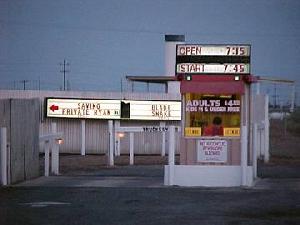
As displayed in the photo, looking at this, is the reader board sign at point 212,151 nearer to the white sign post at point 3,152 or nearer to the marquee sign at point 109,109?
the white sign post at point 3,152

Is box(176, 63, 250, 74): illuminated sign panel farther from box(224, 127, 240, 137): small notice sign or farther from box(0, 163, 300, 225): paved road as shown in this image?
box(0, 163, 300, 225): paved road

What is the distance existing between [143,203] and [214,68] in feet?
18.9

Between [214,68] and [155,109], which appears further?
[155,109]

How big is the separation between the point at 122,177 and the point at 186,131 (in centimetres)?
370

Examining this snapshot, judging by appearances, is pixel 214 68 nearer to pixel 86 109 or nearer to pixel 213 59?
pixel 213 59

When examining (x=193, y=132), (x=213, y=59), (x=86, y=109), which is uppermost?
(x=213, y=59)

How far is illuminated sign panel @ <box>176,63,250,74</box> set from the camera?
836 inches

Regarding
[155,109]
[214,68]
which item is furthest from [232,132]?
[155,109]

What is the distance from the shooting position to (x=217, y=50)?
827 inches

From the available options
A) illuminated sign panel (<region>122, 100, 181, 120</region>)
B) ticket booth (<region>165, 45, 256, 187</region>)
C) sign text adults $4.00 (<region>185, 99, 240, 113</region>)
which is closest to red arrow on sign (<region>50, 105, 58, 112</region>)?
illuminated sign panel (<region>122, 100, 181, 120</region>)

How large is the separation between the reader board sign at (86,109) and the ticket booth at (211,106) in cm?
2220

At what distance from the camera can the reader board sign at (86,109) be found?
4362 cm

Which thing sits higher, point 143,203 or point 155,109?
point 155,109

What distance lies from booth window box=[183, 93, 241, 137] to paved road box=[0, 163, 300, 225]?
1.70 m
